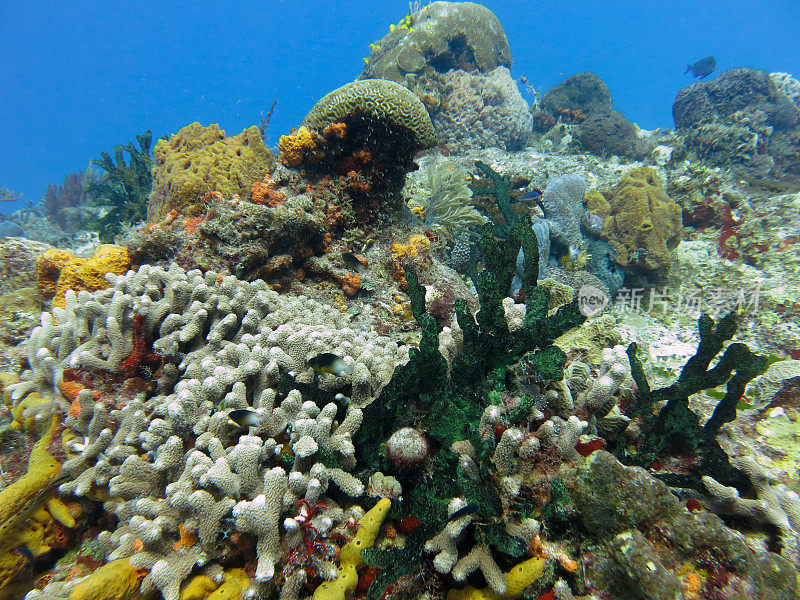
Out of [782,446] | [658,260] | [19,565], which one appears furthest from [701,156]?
[19,565]

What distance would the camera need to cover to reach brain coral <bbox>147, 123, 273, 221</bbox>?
5543 millimetres

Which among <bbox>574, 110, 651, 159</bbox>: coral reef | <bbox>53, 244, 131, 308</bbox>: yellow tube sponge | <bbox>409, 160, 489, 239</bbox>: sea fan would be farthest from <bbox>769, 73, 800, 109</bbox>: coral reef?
<bbox>53, 244, 131, 308</bbox>: yellow tube sponge

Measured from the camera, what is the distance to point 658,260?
748cm

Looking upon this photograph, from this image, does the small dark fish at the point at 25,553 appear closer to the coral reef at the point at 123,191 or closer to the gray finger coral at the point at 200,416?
the gray finger coral at the point at 200,416

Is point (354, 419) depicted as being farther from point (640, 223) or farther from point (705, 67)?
point (705, 67)

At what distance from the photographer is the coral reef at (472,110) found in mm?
13172

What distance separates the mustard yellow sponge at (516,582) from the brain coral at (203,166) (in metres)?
5.71

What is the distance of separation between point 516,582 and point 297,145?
18.1 ft

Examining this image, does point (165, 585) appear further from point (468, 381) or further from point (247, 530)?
point (468, 381)

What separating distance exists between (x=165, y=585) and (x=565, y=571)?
2.09 meters

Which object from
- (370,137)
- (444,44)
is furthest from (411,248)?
(444,44)

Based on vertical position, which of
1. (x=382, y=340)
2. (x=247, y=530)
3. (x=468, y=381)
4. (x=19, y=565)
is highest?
(x=382, y=340)

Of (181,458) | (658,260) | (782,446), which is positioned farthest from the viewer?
(658,260)

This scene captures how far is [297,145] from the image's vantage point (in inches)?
210
